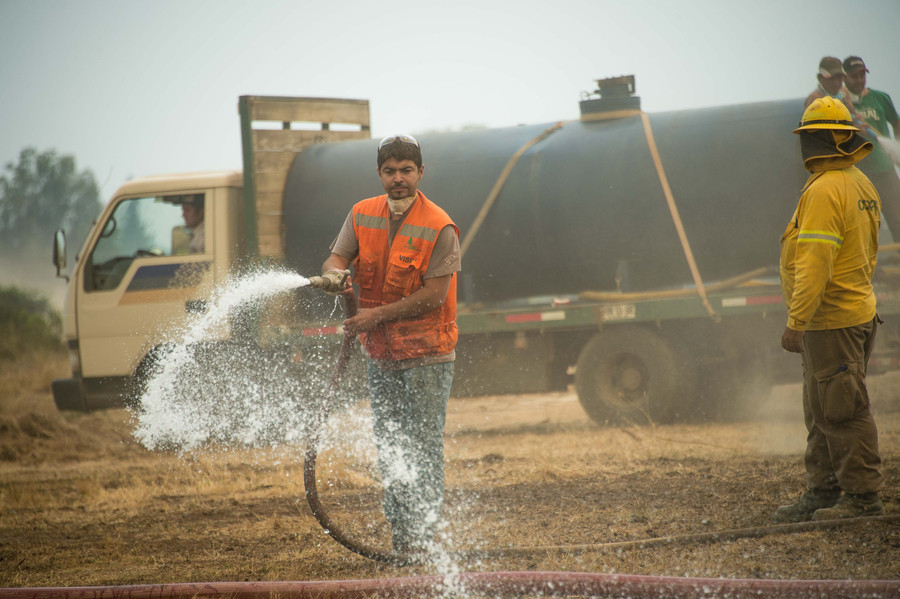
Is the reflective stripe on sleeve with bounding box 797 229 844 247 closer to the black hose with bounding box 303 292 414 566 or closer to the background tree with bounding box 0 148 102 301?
the black hose with bounding box 303 292 414 566

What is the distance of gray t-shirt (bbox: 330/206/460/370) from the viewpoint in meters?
3.28

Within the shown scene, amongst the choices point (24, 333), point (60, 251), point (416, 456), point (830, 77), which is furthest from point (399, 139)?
point (24, 333)

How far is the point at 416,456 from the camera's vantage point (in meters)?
3.38

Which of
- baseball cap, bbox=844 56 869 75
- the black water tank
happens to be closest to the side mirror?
the black water tank

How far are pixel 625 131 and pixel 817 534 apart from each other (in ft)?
14.0

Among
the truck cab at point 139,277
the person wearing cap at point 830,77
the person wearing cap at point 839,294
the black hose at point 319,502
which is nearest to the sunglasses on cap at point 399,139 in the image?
the black hose at point 319,502

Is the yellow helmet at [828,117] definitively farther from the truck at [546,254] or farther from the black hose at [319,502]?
the truck at [546,254]

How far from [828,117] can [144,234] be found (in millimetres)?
6001

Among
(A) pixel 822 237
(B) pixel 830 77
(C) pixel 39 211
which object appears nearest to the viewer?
(A) pixel 822 237

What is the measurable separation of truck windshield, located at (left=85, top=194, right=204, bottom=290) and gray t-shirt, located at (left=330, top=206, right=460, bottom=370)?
13.9ft

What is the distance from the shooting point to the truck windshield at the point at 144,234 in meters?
7.31

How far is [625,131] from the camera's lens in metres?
6.86

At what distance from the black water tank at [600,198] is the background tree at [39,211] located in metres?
42.0

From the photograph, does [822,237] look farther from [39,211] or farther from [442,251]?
[39,211]
